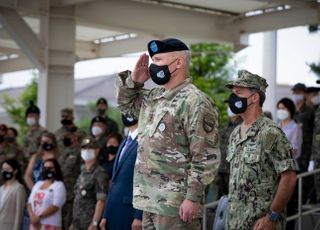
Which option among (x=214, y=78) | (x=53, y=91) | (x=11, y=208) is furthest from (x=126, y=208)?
(x=214, y=78)

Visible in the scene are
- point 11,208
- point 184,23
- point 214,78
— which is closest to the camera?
point 11,208

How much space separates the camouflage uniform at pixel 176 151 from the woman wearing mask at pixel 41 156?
5.28 metres

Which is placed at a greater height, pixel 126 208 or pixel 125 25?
pixel 125 25

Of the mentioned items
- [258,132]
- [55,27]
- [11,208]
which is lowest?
[11,208]

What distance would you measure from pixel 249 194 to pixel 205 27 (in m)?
9.33

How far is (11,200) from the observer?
34.0ft

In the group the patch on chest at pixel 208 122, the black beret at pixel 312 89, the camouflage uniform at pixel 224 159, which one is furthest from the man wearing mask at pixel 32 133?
the patch on chest at pixel 208 122

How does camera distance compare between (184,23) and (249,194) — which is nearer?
(249,194)

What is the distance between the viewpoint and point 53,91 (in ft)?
44.1

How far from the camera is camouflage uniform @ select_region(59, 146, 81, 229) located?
1051cm

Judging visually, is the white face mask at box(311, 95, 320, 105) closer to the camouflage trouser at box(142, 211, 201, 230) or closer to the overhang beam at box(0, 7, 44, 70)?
the overhang beam at box(0, 7, 44, 70)

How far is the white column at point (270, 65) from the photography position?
16.8 metres

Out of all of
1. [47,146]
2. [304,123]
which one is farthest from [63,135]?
[304,123]

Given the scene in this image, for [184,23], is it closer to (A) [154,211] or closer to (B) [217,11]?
(B) [217,11]
